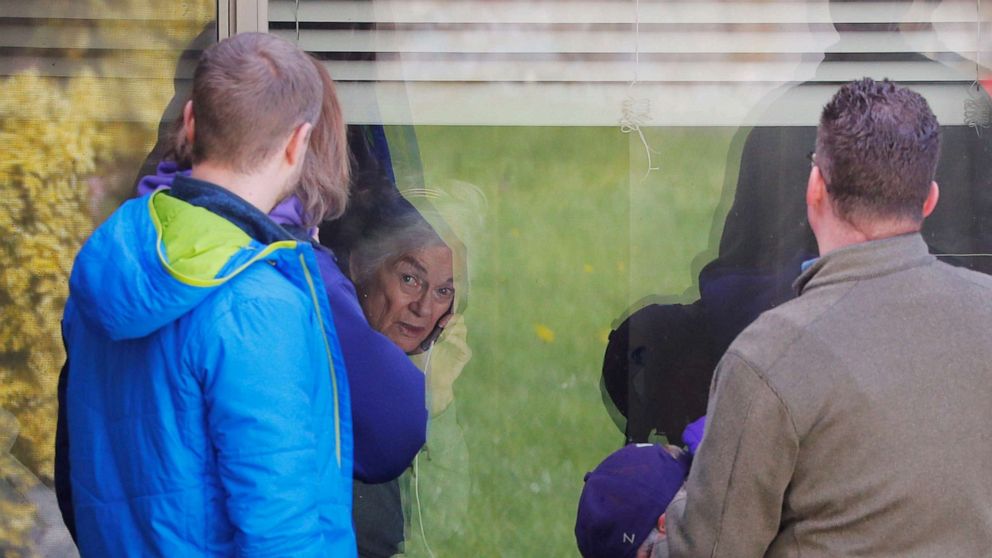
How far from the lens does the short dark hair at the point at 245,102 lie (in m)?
1.78

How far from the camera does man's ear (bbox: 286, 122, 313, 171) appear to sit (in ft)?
6.02

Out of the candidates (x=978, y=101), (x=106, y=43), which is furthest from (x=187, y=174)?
(x=978, y=101)

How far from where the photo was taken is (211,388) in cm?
164

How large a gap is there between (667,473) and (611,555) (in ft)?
0.66

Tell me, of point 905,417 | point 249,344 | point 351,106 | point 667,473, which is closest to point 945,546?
point 905,417

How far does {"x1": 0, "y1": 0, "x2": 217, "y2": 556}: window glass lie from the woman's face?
79cm

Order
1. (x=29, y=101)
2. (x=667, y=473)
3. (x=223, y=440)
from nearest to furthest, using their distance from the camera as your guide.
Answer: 1. (x=223, y=440)
2. (x=667, y=473)
3. (x=29, y=101)

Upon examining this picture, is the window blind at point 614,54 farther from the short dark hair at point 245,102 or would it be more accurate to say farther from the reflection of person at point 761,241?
the short dark hair at point 245,102

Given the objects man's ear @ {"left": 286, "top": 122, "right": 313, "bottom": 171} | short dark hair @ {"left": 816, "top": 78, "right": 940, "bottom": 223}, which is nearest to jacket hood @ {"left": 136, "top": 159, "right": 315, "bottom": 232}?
man's ear @ {"left": 286, "top": 122, "right": 313, "bottom": 171}

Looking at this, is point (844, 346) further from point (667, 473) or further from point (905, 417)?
point (667, 473)

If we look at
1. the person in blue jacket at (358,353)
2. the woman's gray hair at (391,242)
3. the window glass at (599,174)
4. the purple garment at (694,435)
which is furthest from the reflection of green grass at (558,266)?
the person in blue jacket at (358,353)

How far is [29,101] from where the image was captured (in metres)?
3.25

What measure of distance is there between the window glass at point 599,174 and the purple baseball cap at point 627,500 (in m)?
1.05

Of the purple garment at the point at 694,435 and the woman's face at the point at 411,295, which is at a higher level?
the woman's face at the point at 411,295
